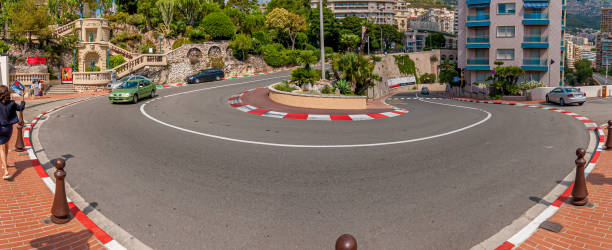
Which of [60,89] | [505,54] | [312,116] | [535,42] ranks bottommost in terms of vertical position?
[312,116]

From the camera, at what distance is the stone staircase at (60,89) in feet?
112

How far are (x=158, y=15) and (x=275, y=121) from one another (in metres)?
47.0

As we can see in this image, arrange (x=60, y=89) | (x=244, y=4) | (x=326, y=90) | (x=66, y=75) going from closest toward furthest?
(x=326, y=90) → (x=60, y=89) → (x=66, y=75) → (x=244, y=4)

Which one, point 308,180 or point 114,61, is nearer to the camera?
point 308,180

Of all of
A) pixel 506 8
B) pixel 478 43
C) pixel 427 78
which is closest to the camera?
pixel 506 8

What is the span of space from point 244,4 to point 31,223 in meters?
87.2

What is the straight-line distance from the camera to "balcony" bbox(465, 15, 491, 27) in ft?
187

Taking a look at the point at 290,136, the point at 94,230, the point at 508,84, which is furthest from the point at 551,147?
the point at 508,84

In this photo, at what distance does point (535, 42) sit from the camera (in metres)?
54.2

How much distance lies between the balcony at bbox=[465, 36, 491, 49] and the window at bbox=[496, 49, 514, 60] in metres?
1.77

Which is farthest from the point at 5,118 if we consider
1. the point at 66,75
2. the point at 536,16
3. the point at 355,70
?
the point at 536,16

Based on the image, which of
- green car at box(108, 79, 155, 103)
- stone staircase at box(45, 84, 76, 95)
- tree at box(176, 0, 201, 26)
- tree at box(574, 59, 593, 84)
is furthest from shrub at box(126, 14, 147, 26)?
tree at box(574, 59, 593, 84)

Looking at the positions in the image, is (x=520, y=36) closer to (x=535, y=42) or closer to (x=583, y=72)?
(x=535, y=42)

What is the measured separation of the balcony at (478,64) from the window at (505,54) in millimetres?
1762
